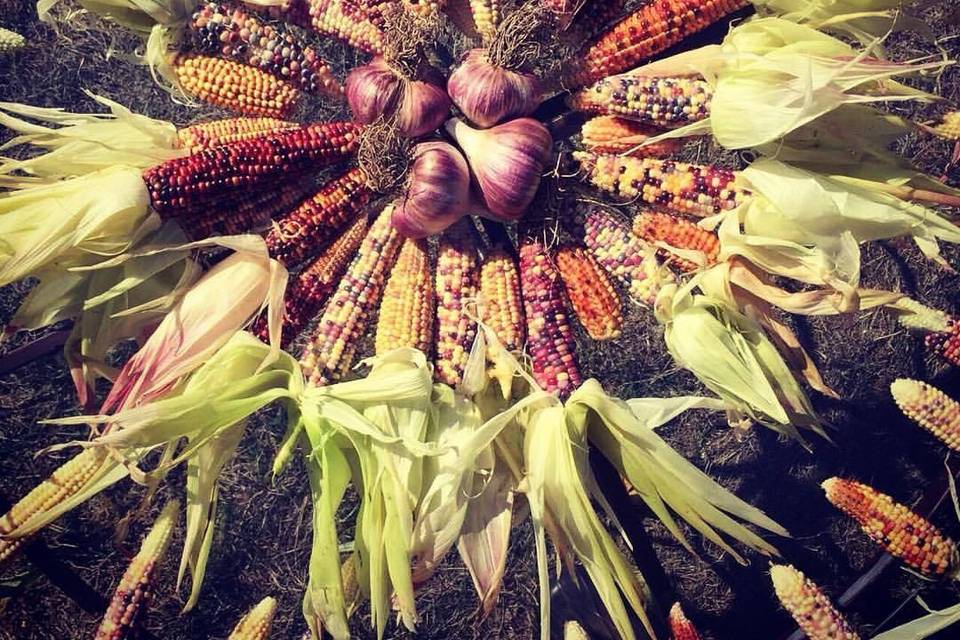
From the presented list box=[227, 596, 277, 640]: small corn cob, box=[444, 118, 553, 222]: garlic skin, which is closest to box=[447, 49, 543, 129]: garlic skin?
box=[444, 118, 553, 222]: garlic skin

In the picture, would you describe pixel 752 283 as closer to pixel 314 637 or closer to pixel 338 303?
pixel 338 303

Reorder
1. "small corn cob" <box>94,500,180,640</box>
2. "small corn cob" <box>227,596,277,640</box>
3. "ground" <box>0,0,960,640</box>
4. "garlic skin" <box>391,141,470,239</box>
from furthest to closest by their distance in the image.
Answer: "ground" <box>0,0,960,640</box> < "small corn cob" <box>227,596,277,640</box> < "small corn cob" <box>94,500,180,640</box> < "garlic skin" <box>391,141,470,239</box>

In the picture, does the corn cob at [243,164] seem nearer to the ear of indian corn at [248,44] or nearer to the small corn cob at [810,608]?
the ear of indian corn at [248,44]

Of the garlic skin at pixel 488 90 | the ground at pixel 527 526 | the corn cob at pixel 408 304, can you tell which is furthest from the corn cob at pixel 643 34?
the ground at pixel 527 526

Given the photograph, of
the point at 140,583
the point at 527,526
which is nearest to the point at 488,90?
the point at 140,583

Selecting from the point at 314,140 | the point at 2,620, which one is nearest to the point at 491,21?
the point at 314,140

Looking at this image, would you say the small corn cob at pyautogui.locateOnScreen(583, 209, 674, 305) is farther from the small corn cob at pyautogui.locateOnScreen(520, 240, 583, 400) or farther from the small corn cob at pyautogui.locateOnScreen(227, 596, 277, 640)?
the small corn cob at pyautogui.locateOnScreen(227, 596, 277, 640)
